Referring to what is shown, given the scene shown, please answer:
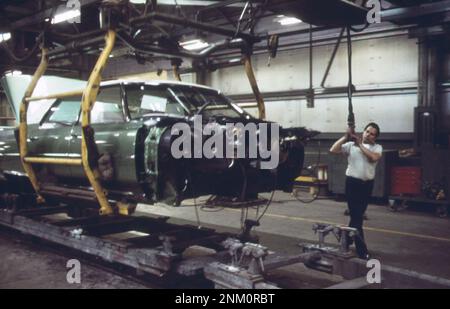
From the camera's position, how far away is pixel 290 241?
19.2 feet

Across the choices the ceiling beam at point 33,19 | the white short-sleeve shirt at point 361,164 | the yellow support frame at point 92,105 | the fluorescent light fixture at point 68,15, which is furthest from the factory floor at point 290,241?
the ceiling beam at point 33,19

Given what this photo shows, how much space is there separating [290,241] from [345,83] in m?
6.38

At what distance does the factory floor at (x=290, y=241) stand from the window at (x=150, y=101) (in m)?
1.09

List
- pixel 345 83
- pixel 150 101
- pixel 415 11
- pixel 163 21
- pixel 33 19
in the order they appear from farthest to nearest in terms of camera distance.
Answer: pixel 345 83
pixel 33 19
pixel 415 11
pixel 150 101
pixel 163 21

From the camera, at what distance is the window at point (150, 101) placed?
461 cm

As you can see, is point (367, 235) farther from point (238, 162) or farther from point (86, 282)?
point (86, 282)

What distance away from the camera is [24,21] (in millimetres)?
9125

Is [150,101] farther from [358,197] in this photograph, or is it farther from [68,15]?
[68,15]

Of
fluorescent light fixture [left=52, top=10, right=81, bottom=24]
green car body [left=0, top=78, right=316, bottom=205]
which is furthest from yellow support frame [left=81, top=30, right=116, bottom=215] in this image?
fluorescent light fixture [left=52, top=10, right=81, bottom=24]

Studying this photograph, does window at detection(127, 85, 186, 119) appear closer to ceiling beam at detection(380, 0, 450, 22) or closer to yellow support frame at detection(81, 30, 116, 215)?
yellow support frame at detection(81, 30, 116, 215)

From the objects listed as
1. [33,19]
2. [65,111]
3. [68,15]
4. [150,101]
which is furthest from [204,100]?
[33,19]

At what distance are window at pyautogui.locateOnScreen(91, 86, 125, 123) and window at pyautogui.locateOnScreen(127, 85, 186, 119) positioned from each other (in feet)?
0.45

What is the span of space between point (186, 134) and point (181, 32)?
678 cm
